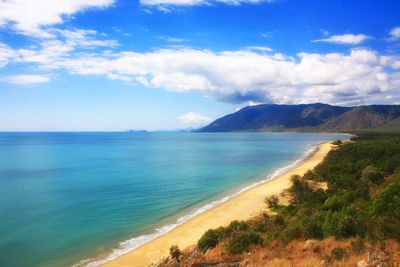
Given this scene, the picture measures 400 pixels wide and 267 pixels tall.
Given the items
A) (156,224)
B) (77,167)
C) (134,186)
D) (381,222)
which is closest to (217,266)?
(381,222)

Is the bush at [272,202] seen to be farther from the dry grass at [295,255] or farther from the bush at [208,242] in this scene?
the dry grass at [295,255]

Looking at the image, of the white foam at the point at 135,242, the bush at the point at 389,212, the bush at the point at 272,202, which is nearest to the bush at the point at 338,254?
the bush at the point at 389,212

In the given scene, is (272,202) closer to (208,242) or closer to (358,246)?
(208,242)

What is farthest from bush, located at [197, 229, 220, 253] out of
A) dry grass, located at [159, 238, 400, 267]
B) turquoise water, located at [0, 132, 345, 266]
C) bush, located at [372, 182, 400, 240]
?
bush, located at [372, 182, 400, 240]

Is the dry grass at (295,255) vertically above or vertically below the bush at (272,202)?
above

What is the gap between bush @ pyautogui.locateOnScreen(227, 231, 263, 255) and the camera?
15.4m

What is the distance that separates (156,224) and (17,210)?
14.0 metres

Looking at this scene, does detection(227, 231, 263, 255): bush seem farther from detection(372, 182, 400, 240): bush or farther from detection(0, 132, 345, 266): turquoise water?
detection(0, 132, 345, 266): turquoise water

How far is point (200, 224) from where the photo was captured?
85.2ft

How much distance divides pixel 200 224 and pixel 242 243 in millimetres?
10591

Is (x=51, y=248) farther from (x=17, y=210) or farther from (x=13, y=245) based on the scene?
(x=17, y=210)

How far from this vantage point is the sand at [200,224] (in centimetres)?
1964

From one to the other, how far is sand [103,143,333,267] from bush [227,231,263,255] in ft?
17.0

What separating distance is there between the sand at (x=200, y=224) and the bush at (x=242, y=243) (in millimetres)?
5194
